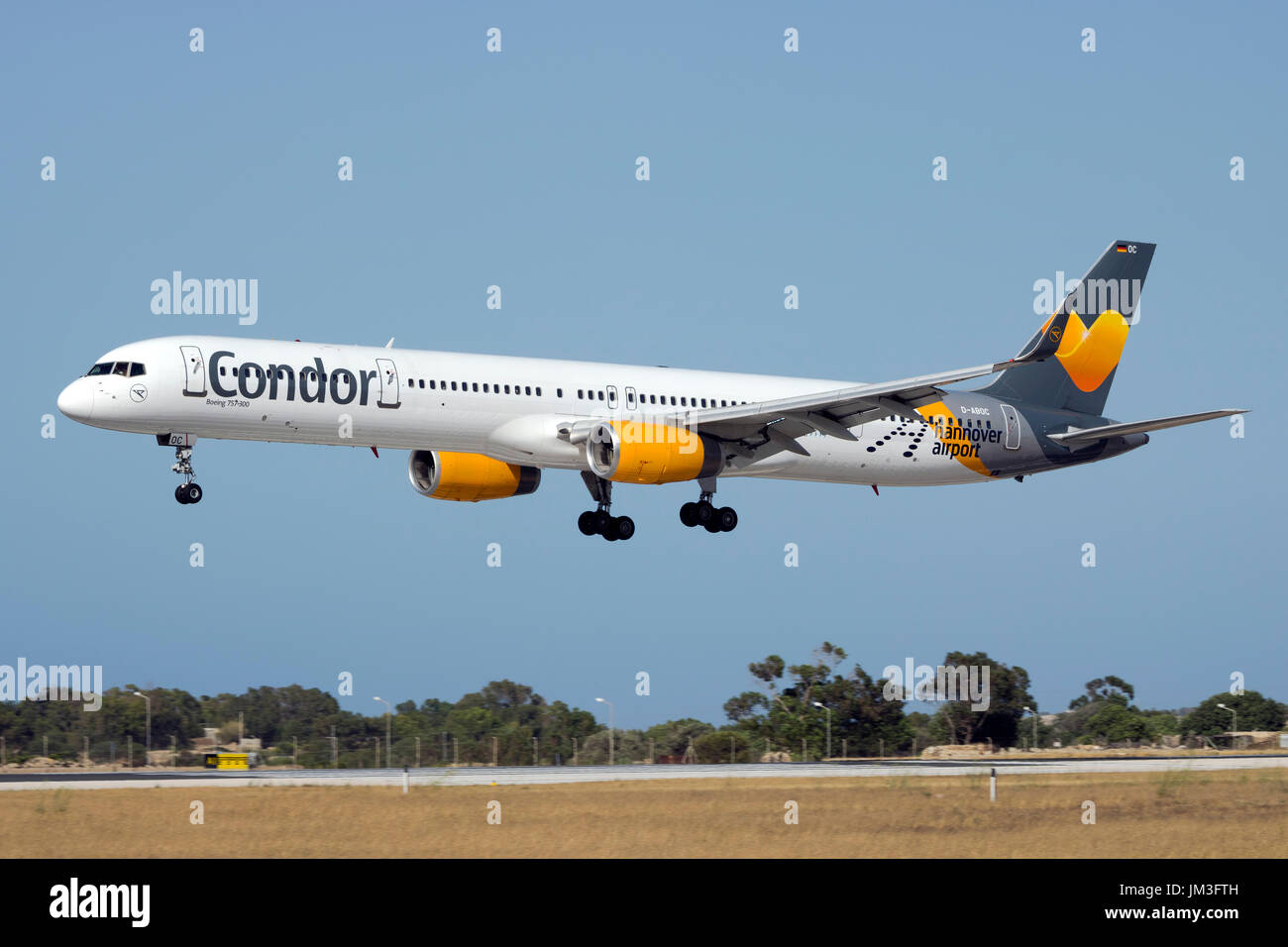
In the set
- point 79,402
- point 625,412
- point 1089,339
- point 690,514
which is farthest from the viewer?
point 1089,339

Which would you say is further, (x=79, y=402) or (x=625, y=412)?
(x=625, y=412)

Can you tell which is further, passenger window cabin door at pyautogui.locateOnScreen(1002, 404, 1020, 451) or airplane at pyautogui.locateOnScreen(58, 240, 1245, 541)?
passenger window cabin door at pyautogui.locateOnScreen(1002, 404, 1020, 451)

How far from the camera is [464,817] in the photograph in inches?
1420

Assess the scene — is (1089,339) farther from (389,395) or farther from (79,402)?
(79,402)

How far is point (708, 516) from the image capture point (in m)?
51.8

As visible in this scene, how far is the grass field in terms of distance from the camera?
32875 millimetres

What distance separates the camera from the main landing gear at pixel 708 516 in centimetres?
5181

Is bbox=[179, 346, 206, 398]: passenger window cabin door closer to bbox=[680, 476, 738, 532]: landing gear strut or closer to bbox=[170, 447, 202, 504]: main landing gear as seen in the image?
bbox=[170, 447, 202, 504]: main landing gear

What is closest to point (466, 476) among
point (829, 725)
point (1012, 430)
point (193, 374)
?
point (193, 374)

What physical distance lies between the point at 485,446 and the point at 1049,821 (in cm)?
1836

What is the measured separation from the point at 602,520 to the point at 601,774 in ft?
25.8

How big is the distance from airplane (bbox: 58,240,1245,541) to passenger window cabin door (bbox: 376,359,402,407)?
4 cm

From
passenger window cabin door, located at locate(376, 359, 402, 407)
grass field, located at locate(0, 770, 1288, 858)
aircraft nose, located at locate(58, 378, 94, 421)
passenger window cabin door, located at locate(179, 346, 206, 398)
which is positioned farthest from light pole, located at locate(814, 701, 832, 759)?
aircraft nose, located at locate(58, 378, 94, 421)
